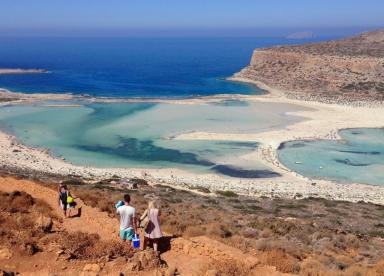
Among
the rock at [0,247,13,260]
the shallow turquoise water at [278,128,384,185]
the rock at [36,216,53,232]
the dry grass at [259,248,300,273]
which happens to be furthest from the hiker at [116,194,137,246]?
the shallow turquoise water at [278,128,384,185]

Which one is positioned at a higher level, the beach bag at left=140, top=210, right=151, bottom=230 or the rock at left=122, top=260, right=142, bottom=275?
the beach bag at left=140, top=210, right=151, bottom=230

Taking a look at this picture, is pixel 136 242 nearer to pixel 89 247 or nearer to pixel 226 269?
pixel 89 247

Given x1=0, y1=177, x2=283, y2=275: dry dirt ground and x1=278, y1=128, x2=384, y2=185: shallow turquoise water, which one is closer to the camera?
x1=0, y1=177, x2=283, y2=275: dry dirt ground

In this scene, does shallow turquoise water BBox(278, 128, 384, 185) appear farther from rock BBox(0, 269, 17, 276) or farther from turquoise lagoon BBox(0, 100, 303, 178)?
rock BBox(0, 269, 17, 276)

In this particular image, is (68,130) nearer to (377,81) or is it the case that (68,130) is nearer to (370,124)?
(370,124)

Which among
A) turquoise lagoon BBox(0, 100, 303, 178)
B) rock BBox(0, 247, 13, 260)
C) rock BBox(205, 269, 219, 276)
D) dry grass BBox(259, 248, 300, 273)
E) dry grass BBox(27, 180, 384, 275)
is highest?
rock BBox(0, 247, 13, 260)
